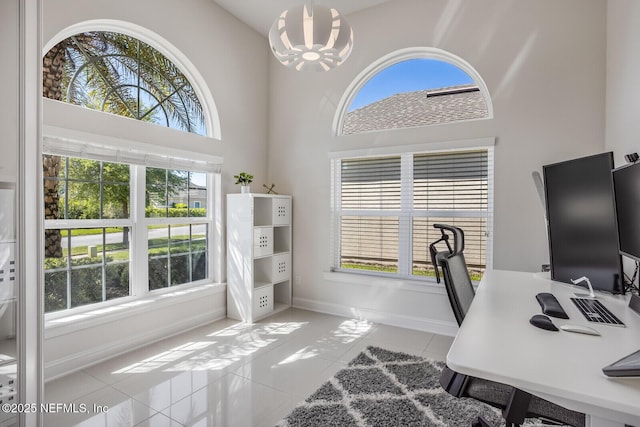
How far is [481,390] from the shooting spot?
1307mm

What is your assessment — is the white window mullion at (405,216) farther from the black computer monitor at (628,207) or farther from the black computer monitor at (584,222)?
the black computer monitor at (628,207)

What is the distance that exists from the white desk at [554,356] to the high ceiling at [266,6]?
11.1ft

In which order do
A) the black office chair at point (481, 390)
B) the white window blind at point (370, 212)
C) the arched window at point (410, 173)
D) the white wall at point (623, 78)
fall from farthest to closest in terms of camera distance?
the white window blind at point (370, 212), the arched window at point (410, 173), the white wall at point (623, 78), the black office chair at point (481, 390)

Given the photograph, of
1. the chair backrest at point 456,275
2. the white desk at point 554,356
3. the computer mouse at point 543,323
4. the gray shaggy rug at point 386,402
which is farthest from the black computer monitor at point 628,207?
the gray shaggy rug at point 386,402

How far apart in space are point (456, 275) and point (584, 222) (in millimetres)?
959

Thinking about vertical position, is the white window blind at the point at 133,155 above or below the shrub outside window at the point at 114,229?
above

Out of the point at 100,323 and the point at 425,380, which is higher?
the point at 100,323

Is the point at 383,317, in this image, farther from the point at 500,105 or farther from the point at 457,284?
the point at 500,105

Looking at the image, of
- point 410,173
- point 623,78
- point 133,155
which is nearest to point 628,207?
point 623,78

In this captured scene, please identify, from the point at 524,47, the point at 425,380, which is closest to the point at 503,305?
the point at 425,380

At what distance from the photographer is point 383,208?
12.0 feet

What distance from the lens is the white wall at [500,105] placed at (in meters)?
2.70

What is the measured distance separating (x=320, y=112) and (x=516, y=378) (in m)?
3.52

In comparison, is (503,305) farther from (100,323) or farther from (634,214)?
(100,323)
